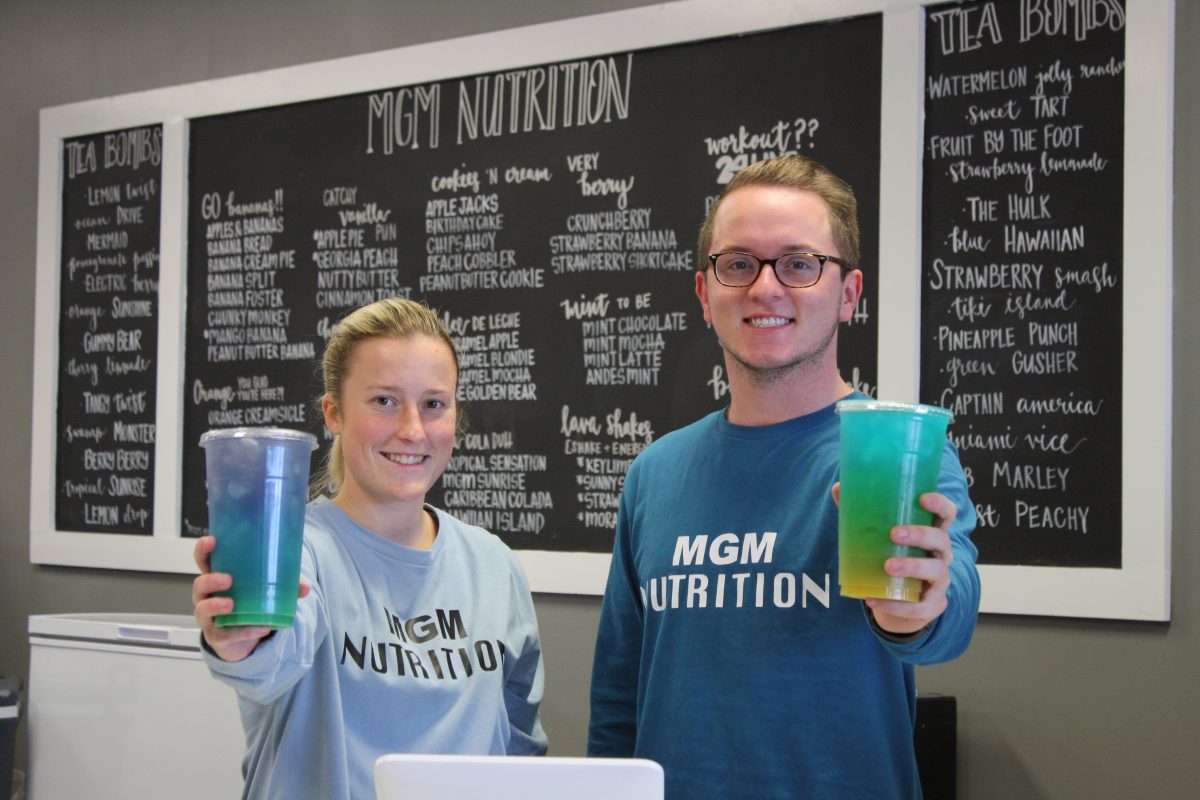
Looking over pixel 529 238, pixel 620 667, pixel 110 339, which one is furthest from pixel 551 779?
pixel 110 339

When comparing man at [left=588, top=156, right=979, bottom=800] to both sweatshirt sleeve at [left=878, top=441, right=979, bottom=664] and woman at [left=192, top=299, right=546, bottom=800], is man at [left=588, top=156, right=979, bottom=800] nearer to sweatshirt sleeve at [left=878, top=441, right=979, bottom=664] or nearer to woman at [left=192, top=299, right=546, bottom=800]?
sweatshirt sleeve at [left=878, top=441, right=979, bottom=664]

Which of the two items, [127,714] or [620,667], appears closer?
[620,667]

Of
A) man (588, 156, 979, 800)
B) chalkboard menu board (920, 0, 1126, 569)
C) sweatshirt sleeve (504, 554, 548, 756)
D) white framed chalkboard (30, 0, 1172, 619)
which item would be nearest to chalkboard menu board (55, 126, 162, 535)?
white framed chalkboard (30, 0, 1172, 619)

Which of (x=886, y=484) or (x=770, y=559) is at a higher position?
(x=886, y=484)

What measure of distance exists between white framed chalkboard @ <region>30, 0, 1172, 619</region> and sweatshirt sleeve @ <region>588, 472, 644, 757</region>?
3.89 feet

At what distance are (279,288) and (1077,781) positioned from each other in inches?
104

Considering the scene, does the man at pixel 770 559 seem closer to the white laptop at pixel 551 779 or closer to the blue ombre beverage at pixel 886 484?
the blue ombre beverage at pixel 886 484

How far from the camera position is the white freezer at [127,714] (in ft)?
9.43

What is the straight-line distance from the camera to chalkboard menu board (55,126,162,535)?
384 centimetres

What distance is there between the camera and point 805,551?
1.44 metres

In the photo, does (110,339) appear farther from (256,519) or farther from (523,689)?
(256,519)

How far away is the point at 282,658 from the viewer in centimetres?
137

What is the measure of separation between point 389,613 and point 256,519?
504 millimetres

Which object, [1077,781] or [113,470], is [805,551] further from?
[113,470]
